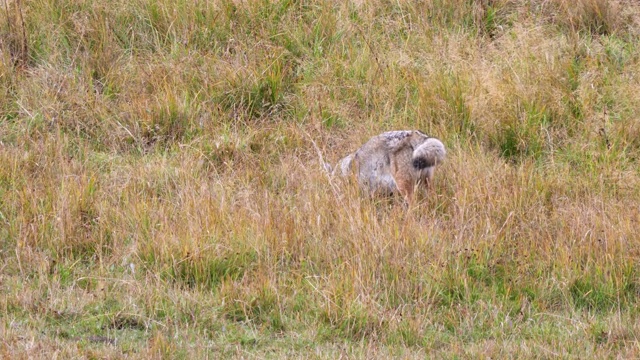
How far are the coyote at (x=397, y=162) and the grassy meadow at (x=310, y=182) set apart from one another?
0.20 metres

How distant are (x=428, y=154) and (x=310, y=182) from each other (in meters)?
0.95

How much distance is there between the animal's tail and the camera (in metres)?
7.30

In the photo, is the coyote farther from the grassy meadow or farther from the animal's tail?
the grassy meadow

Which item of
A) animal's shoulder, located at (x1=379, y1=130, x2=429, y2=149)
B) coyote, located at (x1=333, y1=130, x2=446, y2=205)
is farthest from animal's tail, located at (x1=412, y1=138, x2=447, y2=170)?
animal's shoulder, located at (x1=379, y1=130, x2=429, y2=149)

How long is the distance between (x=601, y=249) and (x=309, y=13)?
4734mm

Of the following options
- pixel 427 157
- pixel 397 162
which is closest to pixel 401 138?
pixel 397 162

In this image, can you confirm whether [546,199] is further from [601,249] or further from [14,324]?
[14,324]

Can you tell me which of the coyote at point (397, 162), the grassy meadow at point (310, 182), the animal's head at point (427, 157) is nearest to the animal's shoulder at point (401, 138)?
the coyote at point (397, 162)

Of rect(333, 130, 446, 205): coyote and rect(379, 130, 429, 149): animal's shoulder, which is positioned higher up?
rect(379, 130, 429, 149): animal's shoulder

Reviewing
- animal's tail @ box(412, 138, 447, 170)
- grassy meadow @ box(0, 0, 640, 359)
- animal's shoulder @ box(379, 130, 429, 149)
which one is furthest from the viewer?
animal's shoulder @ box(379, 130, 429, 149)

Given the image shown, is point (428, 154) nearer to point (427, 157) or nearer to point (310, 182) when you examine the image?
point (427, 157)

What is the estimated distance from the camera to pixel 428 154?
730 centimetres

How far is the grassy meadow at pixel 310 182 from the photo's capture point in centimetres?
570

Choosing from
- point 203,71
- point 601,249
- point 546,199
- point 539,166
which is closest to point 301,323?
point 601,249
